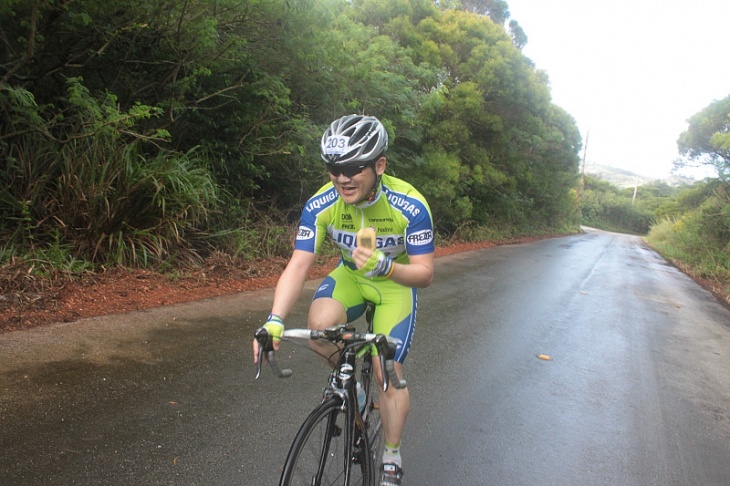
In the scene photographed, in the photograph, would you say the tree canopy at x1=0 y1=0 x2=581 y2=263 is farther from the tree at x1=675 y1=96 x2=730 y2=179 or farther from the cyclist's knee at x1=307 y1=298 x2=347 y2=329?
the tree at x1=675 y1=96 x2=730 y2=179

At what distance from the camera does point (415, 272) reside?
2260 millimetres

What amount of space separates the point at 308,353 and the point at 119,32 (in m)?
4.69

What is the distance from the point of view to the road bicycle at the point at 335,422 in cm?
196

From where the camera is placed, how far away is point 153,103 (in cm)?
727

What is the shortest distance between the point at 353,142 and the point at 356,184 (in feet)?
0.66

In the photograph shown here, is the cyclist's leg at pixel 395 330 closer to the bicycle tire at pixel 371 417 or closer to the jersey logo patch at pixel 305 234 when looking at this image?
the bicycle tire at pixel 371 417

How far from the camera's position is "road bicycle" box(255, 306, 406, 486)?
1.96m

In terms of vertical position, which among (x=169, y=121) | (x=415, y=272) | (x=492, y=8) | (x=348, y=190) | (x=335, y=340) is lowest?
(x=335, y=340)

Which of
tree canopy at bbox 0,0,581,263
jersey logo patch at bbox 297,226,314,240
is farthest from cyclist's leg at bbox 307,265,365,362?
tree canopy at bbox 0,0,581,263

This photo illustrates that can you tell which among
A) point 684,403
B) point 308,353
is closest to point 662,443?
point 684,403

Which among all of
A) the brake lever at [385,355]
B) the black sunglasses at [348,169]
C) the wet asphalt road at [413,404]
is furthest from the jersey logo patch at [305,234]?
the wet asphalt road at [413,404]

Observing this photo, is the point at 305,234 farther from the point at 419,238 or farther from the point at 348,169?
the point at 419,238

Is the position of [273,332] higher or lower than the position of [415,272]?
lower

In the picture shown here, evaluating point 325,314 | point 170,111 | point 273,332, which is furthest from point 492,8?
point 273,332
